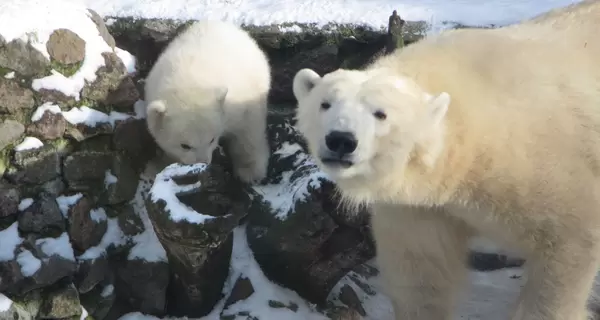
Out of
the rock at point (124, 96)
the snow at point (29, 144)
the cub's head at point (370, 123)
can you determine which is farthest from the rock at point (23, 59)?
the cub's head at point (370, 123)

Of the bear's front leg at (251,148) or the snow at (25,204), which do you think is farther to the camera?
the bear's front leg at (251,148)

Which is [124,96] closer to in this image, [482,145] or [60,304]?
[60,304]

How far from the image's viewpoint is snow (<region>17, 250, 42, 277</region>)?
4051 millimetres

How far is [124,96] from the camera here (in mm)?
4641

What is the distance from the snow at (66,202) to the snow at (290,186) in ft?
3.74

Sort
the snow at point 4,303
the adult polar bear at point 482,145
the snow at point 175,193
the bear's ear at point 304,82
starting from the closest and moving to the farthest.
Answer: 1. the adult polar bear at point 482,145
2. the bear's ear at point 304,82
3. the snow at point 175,193
4. the snow at point 4,303

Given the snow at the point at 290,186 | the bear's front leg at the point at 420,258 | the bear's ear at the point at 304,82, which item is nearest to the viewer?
the bear's ear at the point at 304,82

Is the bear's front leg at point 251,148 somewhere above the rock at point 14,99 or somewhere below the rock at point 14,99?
below

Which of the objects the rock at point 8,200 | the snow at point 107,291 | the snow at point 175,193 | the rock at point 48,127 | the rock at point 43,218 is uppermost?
the rock at point 48,127

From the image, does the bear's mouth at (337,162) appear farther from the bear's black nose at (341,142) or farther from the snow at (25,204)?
the snow at (25,204)

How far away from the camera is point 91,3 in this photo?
5.63 m

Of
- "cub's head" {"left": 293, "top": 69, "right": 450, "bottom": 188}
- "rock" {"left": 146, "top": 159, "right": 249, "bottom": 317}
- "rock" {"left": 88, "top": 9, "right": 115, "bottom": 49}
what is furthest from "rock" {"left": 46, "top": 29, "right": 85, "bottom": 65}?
"cub's head" {"left": 293, "top": 69, "right": 450, "bottom": 188}

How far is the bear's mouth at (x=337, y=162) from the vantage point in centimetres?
273

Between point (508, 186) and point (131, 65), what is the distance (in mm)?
2890
